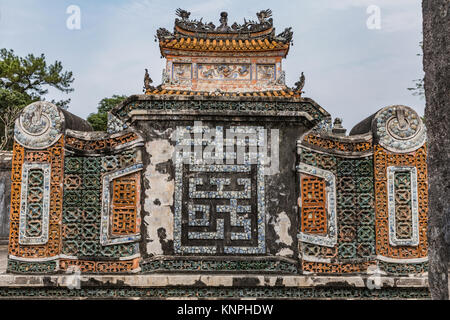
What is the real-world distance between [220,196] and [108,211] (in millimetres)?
1577

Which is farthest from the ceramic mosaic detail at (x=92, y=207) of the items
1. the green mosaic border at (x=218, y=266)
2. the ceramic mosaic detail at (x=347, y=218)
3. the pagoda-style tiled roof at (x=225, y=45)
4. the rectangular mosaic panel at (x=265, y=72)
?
the rectangular mosaic panel at (x=265, y=72)

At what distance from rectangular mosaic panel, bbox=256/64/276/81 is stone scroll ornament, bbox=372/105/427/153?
568 cm

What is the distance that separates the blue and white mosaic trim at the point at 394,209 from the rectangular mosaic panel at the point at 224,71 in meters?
6.23

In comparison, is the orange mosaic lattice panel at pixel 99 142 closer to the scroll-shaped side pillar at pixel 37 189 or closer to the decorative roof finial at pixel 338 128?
the scroll-shaped side pillar at pixel 37 189

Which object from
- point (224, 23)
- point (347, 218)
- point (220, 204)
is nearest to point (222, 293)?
point (220, 204)

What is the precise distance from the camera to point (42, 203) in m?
4.81

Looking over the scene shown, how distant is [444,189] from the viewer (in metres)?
6.30

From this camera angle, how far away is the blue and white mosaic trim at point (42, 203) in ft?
15.6

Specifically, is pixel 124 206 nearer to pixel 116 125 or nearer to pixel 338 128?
pixel 116 125

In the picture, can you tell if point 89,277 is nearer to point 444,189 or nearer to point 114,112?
point 114,112

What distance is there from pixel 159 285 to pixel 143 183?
1410mm

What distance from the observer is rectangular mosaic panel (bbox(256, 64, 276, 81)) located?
10.2 metres

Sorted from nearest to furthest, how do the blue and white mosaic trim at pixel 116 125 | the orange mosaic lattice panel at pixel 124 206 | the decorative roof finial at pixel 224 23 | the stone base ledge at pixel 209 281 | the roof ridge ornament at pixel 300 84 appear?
the stone base ledge at pixel 209 281, the orange mosaic lattice panel at pixel 124 206, the blue and white mosaic trim at pixel 116 125, the roof ridge ornament at pixel 300 84, the decorative roof finial at pixel 224 23

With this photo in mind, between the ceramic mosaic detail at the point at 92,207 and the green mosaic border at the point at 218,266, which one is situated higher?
the ceramic mosaic detail at the point at 92,207
